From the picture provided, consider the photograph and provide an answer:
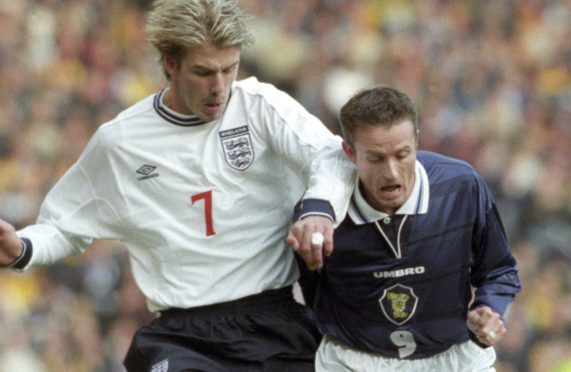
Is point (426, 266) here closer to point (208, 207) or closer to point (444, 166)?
point (444, 166)

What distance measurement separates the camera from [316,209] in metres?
5.60

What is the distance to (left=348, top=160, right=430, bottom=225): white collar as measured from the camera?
5961 mm

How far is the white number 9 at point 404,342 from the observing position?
6047 millimetres

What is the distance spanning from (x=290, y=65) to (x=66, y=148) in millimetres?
3099

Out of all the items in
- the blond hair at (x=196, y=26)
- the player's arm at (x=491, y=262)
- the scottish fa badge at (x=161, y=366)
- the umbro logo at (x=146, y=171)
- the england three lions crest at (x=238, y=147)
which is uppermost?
the blond hair at (x=196, y=26)

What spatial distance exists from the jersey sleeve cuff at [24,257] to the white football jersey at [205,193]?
0.03 metres

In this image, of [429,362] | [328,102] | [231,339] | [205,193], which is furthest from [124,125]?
[328,102]

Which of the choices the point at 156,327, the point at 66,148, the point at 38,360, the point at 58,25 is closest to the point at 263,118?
the point at 156,327

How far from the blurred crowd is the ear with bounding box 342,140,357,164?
6348mm

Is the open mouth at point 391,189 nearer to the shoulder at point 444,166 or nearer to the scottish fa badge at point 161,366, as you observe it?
the shoulder at point 444,166

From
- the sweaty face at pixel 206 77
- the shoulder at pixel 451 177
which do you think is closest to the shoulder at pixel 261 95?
the sweaty face at pixel 206 77

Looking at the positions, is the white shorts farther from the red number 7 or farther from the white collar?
the red number 7

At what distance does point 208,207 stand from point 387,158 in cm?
81

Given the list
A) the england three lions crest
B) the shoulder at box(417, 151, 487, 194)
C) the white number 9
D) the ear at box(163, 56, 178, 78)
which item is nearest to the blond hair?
the ear at box(163, 56, 178, 78)
